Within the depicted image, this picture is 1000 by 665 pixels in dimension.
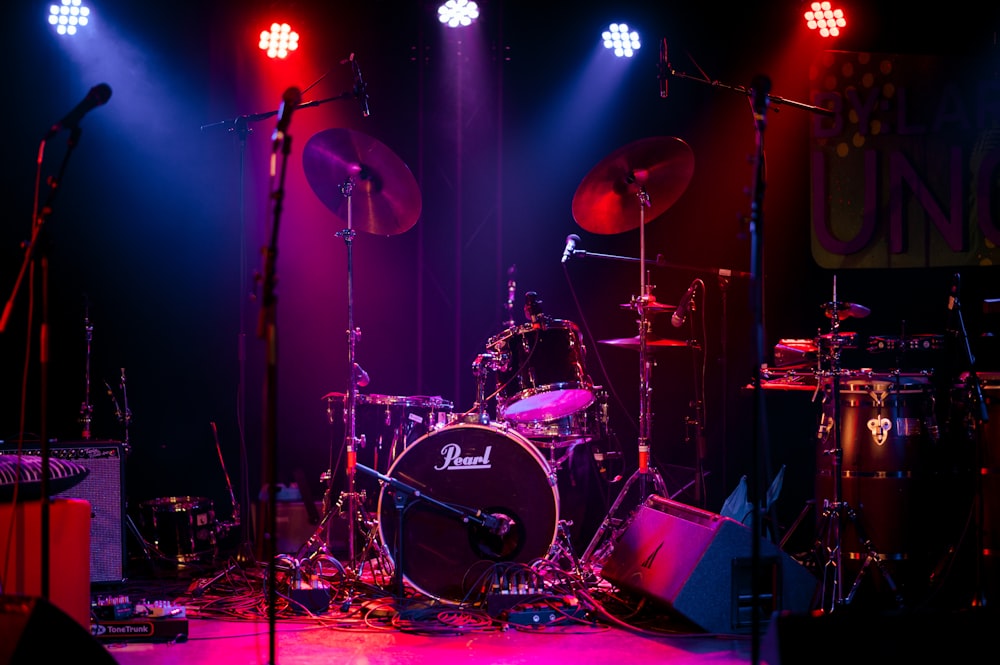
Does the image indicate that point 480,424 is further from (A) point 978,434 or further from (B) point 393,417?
(A) point 978,434

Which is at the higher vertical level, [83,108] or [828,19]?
[828,19]

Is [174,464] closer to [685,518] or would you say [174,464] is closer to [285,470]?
[285,470]

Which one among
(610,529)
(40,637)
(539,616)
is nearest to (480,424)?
(539,616)

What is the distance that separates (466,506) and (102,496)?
233 cm

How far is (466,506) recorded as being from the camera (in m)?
5.85

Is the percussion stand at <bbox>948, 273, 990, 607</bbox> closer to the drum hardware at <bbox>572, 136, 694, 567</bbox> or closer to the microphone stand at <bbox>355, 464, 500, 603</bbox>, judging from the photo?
the drum hardware at <bbox>572, 136, 694, 567</bbox>

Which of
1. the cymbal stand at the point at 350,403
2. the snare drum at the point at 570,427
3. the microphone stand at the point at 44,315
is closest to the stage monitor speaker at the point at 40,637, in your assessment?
the microphone stand at the point at 44,315

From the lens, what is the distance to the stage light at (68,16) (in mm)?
7020

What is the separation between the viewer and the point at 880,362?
7.29 metres

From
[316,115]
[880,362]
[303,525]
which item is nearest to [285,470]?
[303,525]

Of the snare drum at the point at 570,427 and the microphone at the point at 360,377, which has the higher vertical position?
the microphone at the point at 360,377

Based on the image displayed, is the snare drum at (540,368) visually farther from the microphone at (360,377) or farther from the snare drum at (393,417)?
the microphone at (360,377)

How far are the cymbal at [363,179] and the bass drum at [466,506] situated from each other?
4.64ft

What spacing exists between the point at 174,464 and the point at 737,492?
4242 millimetres
